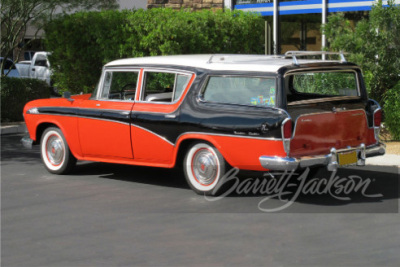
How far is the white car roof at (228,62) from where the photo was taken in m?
8.75

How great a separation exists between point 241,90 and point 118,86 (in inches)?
81.4

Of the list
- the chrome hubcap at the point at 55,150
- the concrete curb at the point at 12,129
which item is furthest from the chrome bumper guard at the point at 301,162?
the concrete curb at the point at 12,129

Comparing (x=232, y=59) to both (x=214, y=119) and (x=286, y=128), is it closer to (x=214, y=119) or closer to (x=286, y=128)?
(x=214, y=119)

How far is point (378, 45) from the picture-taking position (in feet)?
46.6

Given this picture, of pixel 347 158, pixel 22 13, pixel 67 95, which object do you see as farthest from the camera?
pixel 22 13

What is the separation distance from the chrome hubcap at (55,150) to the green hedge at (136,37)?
5.92 meters

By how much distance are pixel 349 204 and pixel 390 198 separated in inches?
24.0

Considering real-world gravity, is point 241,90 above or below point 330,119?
above

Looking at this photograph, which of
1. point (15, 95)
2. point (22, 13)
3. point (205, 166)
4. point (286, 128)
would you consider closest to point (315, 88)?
point (205, 166)

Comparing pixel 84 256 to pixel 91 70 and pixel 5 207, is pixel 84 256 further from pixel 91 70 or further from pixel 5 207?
pixel 91 70

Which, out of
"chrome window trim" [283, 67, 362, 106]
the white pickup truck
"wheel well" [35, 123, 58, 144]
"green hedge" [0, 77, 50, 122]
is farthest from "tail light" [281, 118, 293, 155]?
the white pickup truck

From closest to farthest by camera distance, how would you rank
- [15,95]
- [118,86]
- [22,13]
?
[118,86] < [15,95] < [22,13]

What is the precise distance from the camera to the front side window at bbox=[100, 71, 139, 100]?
397 inches

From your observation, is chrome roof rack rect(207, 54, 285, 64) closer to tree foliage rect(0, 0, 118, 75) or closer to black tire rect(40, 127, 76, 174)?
black tire rect(40, 127, 76, 174)
